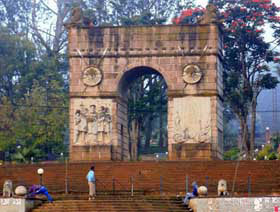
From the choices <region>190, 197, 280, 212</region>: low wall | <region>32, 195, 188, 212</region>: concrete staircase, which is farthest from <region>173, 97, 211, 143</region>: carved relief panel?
<region>190, 197, 280, 212</region>: low wall

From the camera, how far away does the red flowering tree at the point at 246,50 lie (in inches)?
2249

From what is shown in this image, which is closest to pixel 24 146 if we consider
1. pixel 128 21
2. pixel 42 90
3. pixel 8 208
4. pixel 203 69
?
pixel 42 90

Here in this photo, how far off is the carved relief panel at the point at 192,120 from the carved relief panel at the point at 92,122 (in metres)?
3.01

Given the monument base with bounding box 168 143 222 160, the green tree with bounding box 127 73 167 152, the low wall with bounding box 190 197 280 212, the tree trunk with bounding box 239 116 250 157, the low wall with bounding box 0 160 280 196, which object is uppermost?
the green tree with bounding box 127 73 167 152

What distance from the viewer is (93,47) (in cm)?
4978

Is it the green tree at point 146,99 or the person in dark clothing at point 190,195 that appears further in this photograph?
the green tree at point 146,99

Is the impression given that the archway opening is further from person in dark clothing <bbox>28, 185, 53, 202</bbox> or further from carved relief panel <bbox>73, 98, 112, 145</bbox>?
person in dark clothing <bbox>28, 185, 53, 202</bbox>

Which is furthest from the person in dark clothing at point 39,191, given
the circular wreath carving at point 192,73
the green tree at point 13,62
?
the green tree at point 13,62

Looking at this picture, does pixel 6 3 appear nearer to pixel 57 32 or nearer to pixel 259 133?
pixel 57 32

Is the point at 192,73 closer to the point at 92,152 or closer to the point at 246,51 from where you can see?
the point at 92,152

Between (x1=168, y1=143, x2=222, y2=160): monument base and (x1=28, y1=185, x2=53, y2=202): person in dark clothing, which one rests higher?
(x1=168, y1=143, x2=222, y2=160): monument base

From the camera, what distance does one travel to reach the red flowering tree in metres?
57.1

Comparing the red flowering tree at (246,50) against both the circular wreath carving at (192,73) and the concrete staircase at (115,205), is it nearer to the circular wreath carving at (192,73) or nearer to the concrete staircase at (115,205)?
the circular wreath carving at (192,73)

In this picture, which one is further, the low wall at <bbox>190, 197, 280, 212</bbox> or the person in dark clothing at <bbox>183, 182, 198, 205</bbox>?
the person in dark clothing at <bbox>183, 182, 198, 205</bbox>
